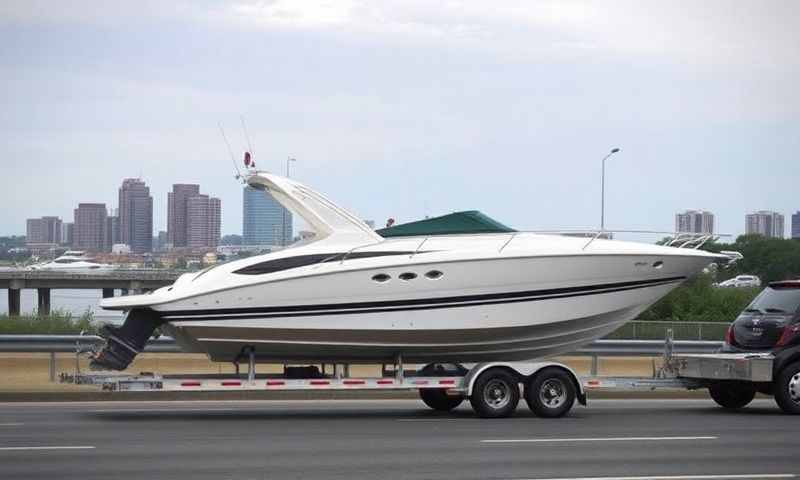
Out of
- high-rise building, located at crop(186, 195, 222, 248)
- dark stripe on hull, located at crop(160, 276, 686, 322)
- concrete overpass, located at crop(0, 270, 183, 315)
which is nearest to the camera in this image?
dark stripe on hull, located at crop(160, 276, 686, 322)

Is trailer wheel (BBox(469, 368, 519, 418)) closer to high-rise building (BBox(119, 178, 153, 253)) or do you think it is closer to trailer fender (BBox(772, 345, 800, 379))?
trailer fender (BBox(772, 345, 800, 379))

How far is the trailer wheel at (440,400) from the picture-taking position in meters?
18.6

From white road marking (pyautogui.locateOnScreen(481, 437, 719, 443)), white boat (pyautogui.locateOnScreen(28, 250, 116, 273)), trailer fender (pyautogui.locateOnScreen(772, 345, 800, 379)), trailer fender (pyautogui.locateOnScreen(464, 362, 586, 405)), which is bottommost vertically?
white road marking (pyautogui.locateOnScreen(481, 437, 719, 443))

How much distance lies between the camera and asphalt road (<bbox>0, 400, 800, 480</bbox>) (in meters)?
12.2

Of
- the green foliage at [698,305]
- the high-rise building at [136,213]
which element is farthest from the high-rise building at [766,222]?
the green foliage at [698,305]

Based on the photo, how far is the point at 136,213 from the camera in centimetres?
7100

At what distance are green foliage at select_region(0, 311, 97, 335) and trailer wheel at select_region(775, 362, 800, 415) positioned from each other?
1385 centimetres

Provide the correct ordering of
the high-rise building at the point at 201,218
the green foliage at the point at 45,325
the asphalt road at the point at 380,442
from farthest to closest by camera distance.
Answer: the high-rise building at the point at 201,218, the green foliage at the point at 45,325, the asphalt road at the point at 380,442

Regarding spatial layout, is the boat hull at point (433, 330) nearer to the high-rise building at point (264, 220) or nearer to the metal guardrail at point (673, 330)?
the high-rise building at point (264, 220)

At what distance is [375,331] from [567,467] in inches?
202

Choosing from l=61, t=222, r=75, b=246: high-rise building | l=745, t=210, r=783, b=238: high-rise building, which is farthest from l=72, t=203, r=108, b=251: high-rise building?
l=745, t=210, r=783, b=238: high-rise building

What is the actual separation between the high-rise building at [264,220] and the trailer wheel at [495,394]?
11.2 feet

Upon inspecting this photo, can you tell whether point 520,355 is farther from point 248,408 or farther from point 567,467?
point 567,467

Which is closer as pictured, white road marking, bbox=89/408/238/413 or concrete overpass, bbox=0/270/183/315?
white road marking, bbox=89/408/238/413
